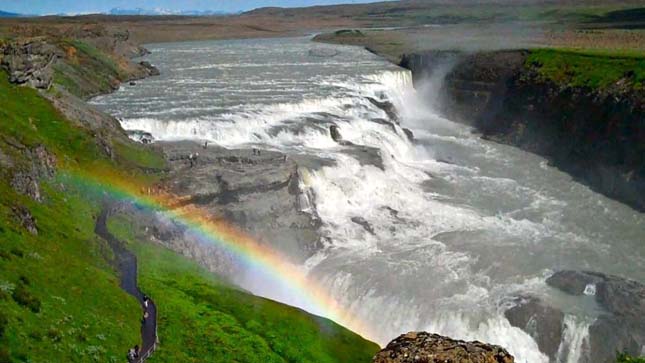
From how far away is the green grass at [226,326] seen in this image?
16094 mm

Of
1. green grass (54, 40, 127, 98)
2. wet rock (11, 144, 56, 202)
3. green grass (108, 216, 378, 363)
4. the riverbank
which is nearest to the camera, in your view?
green grass (108, 216, 378, 363)

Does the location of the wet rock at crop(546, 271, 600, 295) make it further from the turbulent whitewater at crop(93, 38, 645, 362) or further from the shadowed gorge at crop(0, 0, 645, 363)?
the turbulent whitewater at crop(93, 38, 645, 362)

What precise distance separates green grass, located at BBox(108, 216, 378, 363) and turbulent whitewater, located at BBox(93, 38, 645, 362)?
4530mm

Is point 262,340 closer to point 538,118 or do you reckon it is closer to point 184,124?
point 184,124

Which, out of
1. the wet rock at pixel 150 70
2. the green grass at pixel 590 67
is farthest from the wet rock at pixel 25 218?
the wet rock at pixel 150 70

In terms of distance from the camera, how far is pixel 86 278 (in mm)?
16797

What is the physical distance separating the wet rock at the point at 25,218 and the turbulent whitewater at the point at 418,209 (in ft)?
31.9

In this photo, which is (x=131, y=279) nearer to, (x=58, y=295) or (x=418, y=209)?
(x=58, y=295)

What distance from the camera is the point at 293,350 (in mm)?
17391

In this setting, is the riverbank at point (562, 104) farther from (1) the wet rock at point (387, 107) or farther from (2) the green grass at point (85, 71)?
(2) the green grass at point (85, 71)

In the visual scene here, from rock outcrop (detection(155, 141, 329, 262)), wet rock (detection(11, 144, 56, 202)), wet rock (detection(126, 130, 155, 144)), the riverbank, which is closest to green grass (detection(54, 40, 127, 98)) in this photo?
wet rock (detection(126, 130, 155, 144))

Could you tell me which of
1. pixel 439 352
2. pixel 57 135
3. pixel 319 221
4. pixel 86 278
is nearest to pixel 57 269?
pixel 86 278

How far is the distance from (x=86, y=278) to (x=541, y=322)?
15.6 metres

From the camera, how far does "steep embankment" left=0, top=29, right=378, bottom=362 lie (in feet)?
43.8
